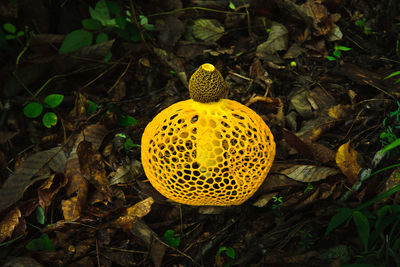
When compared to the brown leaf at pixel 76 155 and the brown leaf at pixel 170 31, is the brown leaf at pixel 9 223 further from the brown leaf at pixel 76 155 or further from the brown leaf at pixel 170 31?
the brown leaf at pixel 170 31

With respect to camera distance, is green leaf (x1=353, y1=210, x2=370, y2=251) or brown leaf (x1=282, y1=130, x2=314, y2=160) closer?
green leaf (x1=353, y1=210, x2=370, y2=251)

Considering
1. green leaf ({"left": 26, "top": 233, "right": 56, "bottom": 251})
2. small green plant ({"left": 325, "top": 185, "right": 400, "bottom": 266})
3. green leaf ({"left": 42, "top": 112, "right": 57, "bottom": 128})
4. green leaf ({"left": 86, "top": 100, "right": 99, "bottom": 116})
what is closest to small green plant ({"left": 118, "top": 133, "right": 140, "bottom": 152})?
green leaf ({"left": 86, "top": 100, "right": 99, "bottom": 116})

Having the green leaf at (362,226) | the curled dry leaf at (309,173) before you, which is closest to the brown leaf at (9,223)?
the curled dry leaf at (309,173)

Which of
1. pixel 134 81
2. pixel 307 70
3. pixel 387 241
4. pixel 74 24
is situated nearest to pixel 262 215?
pixel 387 241

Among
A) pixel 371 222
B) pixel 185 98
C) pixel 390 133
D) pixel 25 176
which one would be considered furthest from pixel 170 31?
pixel 371 222

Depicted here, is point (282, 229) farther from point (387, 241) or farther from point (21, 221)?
point (21, 221)

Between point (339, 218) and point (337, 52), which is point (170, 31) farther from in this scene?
point (339, 218)

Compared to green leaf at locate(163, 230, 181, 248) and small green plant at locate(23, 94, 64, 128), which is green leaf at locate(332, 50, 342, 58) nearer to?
green leaf at locate(163, 230, 181, 248)
